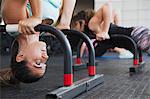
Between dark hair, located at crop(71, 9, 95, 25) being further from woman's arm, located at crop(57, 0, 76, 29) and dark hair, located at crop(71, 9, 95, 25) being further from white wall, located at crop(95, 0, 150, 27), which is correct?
white wall, located at crop(95, 0, 150, 27)

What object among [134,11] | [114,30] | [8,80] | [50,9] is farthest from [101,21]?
[134,11]

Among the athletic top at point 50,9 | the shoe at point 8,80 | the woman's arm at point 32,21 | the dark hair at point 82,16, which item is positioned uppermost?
the dark hair at point 82,16

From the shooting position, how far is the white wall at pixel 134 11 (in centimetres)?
419

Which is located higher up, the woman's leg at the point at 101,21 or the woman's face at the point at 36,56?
the woman's leg at the point at 101,21

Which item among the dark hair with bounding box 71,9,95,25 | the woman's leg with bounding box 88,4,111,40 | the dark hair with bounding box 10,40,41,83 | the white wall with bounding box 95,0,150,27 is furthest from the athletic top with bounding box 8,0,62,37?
the white wall with bounding box 95,0,150,27

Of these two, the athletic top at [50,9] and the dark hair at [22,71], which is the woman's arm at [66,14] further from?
the dark hair at [22,71]

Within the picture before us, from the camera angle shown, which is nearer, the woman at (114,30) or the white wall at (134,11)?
the woman at (114,30)

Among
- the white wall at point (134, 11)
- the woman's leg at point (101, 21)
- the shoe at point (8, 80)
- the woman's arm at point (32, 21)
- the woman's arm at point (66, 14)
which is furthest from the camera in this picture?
the white wall at point (134, 11)

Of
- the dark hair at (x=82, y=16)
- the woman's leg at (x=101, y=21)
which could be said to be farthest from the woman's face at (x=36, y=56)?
the dark hair at (x=82, y=16)

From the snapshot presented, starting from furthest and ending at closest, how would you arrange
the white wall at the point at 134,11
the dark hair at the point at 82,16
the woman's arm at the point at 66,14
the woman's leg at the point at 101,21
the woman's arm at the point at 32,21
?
1. the white wall at the point at 134,11
2. the dark hair at the point at 82,16
3. the woman's leg at the point at 101,21
4. the woman's arm at the point at 66,14
5. the woman's arm at the point at 32,21

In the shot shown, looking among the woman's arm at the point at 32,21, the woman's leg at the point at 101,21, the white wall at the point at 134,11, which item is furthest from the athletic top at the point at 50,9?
the white wall at the point at 134,11

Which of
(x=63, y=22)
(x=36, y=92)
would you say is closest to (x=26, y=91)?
(x=36, y=92)

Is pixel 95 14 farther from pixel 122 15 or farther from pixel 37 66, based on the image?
pixel 122 15

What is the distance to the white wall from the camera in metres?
4.19
